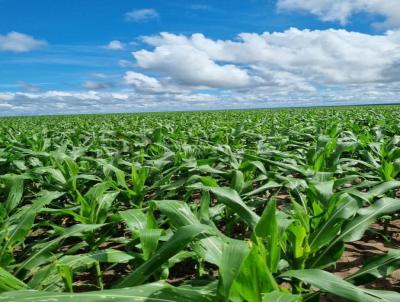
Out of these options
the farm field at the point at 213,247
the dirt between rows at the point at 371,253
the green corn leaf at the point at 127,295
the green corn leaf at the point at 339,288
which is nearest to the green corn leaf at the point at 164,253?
the farm field at the point at 213,247

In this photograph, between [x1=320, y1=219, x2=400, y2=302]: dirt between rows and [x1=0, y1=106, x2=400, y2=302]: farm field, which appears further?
[x1=320, y1=219, x2=400, y2=302]: dirt between rows

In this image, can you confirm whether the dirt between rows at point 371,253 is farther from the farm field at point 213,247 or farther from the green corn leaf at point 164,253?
the green corn leaf at point 164,253

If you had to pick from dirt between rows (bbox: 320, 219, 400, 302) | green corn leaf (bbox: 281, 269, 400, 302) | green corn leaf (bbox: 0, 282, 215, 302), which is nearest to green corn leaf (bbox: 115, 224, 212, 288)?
green corn leaf (bbox: 0, 282, 215, 302)

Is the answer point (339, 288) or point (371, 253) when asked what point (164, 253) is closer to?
point (339, 288)

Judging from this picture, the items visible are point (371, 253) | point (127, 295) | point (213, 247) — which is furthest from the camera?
point (371, 253)

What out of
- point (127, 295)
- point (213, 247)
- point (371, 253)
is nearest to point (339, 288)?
point (213, 247)

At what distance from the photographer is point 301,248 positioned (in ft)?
5.53

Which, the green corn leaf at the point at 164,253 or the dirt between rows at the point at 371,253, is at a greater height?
the green corn leaf at the point at 164,253

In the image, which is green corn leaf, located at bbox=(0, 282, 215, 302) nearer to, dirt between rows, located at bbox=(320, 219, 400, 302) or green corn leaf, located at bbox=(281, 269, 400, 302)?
green corn leaf, located at bbox=(281, 269, 400, 302)

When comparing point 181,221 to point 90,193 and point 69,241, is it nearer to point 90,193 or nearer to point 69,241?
point 90,193

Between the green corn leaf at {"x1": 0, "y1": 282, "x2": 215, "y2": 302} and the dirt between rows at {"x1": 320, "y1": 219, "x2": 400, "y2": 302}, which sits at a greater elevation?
the green corn leaf at {"x1": 0, "y1": 282, "x2": 215, "y2": 302}

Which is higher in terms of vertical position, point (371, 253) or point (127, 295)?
point (127, 295)

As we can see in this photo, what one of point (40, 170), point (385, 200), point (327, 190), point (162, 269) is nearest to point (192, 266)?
point (162, 269)

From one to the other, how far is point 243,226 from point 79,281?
1183mm
